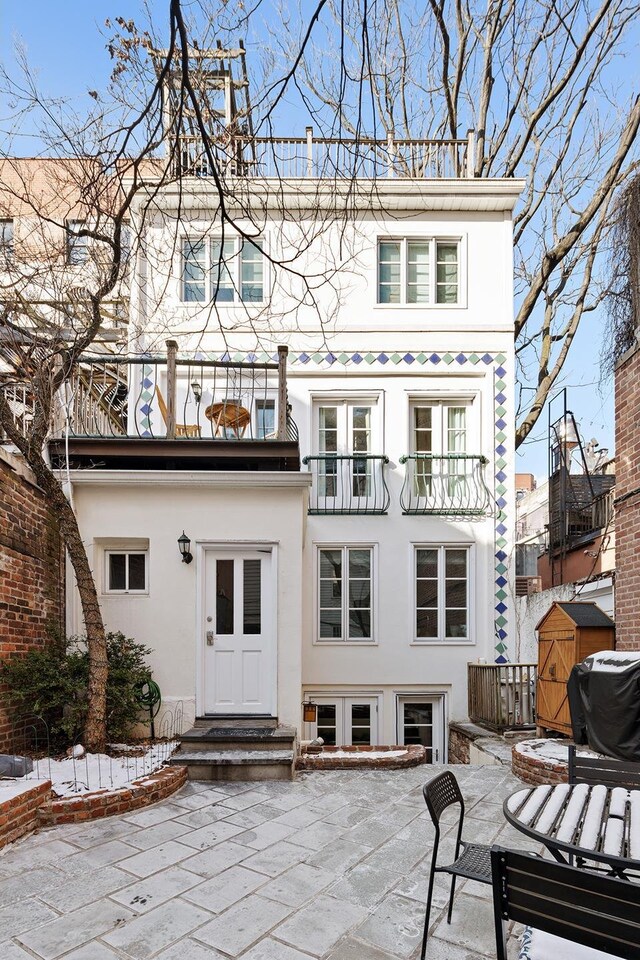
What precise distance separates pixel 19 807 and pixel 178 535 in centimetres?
293

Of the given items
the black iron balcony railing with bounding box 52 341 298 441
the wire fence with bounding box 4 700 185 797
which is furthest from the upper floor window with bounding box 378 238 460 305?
the wire fence with bounding box 4 700 185 797

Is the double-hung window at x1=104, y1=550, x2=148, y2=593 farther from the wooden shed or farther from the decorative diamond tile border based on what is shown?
the wooden shed

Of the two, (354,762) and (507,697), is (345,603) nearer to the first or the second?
(507,697)

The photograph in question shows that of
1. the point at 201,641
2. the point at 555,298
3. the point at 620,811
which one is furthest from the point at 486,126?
the point at 620,811

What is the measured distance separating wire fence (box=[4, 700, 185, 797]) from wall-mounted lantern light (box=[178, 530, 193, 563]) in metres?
1.54

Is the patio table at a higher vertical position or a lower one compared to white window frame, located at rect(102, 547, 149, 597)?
lower

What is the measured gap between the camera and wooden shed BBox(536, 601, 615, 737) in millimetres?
6062

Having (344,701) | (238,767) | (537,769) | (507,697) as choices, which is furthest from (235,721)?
(507,697)

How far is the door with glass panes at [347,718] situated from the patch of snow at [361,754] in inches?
127

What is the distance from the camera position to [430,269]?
1011cm

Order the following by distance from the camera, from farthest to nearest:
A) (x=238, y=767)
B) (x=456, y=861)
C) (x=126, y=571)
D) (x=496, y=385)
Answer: (x=496, y=385) < (x=126, y=571) < (x=238, y=767) < (x=456, y=861)

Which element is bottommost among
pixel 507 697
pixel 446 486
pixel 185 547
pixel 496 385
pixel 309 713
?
pixel 309 713

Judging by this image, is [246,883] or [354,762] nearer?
[246,883]

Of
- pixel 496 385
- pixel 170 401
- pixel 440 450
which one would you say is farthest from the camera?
pixel 440 450
